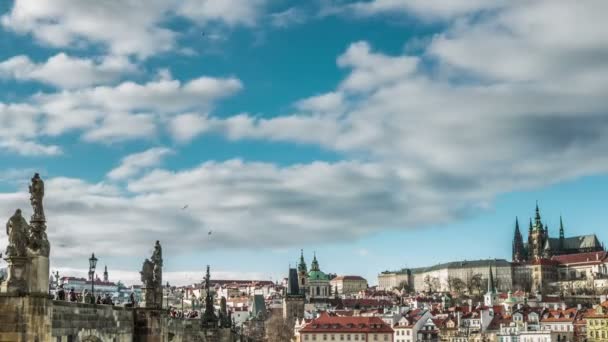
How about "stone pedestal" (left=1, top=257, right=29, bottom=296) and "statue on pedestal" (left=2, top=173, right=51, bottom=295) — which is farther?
"statue on pedestal" (left=2, top=173, right=51, bottom=295)

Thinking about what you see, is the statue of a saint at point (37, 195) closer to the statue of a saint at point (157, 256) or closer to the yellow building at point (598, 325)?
the statue of a saint at point (157, 256)

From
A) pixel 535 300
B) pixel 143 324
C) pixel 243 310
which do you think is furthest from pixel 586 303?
pixel 143 324

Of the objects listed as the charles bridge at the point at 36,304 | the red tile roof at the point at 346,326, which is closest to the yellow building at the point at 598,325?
the red tile roof at the point at 346,326

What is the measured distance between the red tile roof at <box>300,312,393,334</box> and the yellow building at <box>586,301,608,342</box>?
29.6 metres

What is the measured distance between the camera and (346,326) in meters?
131

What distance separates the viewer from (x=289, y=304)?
194 meters

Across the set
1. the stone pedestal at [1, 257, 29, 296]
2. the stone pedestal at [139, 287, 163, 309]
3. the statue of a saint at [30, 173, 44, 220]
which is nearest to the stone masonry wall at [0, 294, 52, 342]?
the stone pedestal at [1, 257, 29, 296]

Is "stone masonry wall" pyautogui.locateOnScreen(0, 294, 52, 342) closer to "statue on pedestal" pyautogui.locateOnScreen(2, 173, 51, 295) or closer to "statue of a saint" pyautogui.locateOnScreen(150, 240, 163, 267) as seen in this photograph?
"statue on pedestal" pyautogui.locateOnScreen(2, 173, 51, 295)

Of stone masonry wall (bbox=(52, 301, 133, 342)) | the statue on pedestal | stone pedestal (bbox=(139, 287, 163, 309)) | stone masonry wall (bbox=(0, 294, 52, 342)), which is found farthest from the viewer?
stone pedestal (bbox=(139, 287, 163, 309))

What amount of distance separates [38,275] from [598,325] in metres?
116

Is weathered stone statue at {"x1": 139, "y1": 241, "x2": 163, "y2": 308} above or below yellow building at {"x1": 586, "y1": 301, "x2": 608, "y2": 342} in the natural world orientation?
above

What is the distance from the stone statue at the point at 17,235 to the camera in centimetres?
1964

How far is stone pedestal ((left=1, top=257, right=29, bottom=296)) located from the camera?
19.4 meters

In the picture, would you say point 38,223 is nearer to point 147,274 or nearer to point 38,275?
point 38,275
